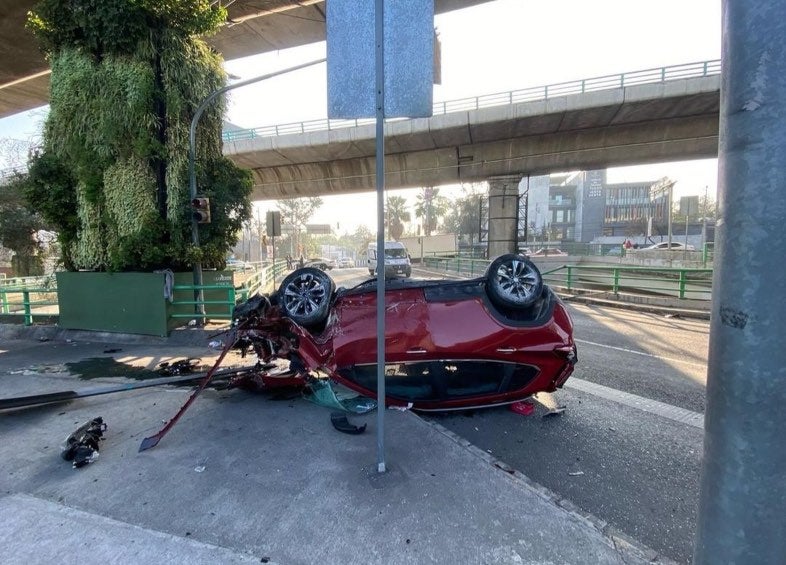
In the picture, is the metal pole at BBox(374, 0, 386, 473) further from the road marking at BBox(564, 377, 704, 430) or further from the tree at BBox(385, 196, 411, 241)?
the tree at BBox(385, 196, 411, 241)

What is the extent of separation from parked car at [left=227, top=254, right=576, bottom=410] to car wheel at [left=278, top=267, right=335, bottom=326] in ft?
0.04

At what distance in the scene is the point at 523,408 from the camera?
4074 millimetres

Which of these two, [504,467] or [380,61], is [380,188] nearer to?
[380,61]

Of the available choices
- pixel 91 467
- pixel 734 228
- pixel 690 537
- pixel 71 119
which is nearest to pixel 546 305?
pixel 690 537

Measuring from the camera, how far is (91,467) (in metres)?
2.96

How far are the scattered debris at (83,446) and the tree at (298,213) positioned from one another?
63.0 m

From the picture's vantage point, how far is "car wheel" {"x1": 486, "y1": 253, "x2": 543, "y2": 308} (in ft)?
11.9

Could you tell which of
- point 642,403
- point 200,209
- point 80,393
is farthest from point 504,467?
point 200,209

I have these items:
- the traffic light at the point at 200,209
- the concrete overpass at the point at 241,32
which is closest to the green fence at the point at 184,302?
the traffic light at the point at 200,209

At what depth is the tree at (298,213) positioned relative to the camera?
65875 millimetres

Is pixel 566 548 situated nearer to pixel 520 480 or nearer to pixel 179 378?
pixel 520 480

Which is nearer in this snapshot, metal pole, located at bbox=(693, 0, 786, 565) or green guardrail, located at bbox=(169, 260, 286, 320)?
metal pole, located at bbox=(693, 0, 786, 565)

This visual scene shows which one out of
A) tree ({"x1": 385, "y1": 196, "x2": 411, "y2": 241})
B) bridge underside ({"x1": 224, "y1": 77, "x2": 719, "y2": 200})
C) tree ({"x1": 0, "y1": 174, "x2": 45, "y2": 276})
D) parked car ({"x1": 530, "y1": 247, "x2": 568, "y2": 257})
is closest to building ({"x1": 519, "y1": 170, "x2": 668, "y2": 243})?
tree ({"x1": 385, "y1": 196, "x2": 411, "y2": 241})

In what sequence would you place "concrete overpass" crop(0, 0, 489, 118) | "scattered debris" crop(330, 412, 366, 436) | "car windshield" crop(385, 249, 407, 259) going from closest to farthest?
"scattered debris" crop(330, 412, 366, 436) → "concrete overpass" crop(0, 0, 489, 118) → "car windshield" crop(385, 249, 407, 259)
